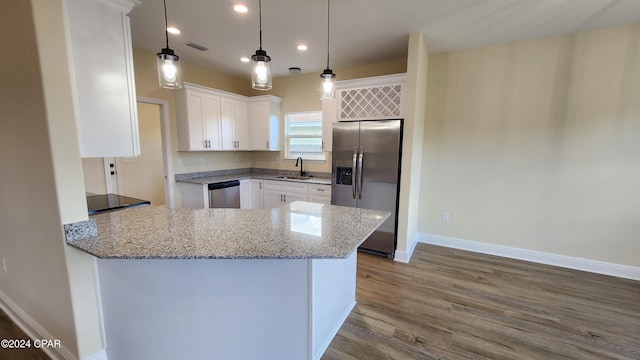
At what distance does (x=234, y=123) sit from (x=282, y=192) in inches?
59.3

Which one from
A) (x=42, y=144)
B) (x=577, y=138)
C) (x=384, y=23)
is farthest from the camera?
(x=577, y=138)

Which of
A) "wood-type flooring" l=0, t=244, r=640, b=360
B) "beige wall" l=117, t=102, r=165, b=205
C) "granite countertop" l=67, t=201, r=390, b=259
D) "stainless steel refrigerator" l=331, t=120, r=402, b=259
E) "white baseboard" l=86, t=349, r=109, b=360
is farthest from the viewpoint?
"beige wall" l=117, t=102, r=165, b=205

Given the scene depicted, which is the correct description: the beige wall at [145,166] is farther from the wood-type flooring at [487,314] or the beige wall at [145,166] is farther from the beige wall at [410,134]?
the wood-type flooring at [487,314]

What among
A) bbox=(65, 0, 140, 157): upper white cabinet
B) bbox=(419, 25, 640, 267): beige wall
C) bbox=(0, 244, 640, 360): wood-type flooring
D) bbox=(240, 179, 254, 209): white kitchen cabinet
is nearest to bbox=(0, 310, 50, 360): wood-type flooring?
bbox=(0, 244, 640, 360): wood-type flooring

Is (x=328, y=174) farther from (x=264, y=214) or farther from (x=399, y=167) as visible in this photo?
(x=264, y=214)

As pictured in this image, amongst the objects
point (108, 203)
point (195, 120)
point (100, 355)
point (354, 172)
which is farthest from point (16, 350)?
point (354, 172)

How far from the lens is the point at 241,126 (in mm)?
4809

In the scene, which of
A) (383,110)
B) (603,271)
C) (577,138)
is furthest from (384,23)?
(603,271)

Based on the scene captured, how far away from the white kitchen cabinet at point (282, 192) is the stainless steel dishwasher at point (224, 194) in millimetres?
506

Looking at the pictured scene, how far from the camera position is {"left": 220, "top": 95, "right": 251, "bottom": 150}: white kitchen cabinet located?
4.48 metres

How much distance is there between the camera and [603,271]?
3061 mm

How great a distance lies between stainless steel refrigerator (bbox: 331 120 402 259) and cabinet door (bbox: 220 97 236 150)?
1993mm

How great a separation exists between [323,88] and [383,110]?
1.46 metres

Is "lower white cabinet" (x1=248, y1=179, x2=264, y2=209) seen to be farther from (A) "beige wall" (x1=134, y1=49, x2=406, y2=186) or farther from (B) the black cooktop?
(B) the black cooktop
